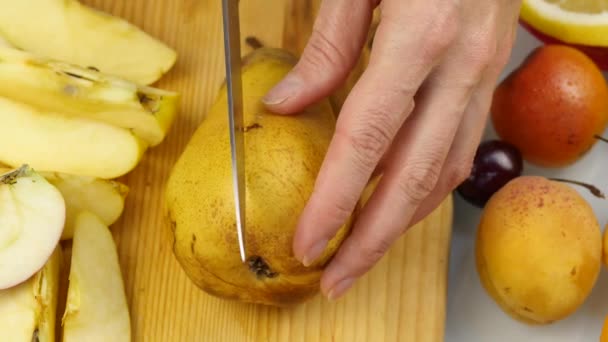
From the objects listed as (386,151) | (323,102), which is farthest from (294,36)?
(386,151)

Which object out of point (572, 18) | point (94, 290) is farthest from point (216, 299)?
point (572, 18)

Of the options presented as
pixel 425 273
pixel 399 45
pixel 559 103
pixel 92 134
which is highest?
pixel 399 45

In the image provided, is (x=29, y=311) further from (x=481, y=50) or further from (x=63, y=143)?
(x=481, y=50)

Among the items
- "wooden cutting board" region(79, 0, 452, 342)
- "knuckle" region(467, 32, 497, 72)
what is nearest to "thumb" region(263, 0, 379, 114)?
"knuckle" region(467, 32, 497, 72)

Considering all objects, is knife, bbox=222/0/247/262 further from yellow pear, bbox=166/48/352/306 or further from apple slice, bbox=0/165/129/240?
apple slice, bbox=0/165/129/240

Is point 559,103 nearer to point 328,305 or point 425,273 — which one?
point 425,273
